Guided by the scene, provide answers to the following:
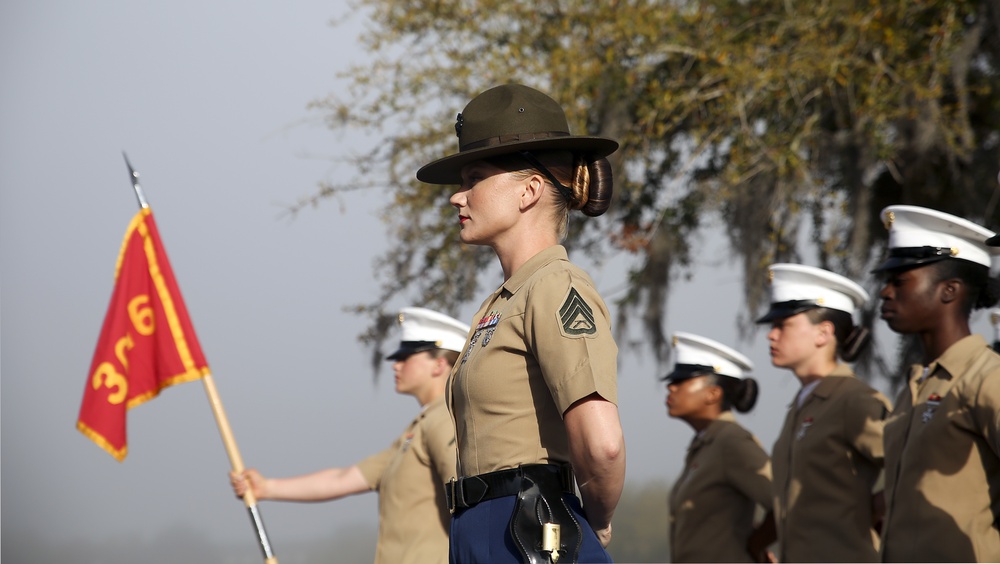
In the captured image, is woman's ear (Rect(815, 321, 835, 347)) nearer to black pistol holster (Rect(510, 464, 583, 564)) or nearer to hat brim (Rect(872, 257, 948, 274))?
hat brim (Rect(872, 257, 948, 274))

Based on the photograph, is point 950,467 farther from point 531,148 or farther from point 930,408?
point 531,148

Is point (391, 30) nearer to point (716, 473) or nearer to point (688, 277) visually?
point (688, 277)

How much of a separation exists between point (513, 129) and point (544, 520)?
2.41 ft

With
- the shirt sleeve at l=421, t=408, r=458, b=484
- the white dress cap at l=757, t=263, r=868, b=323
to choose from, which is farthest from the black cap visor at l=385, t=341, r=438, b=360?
the white dress cap at l=757, t=263, r=868, b=323

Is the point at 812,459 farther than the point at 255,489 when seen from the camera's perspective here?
Yes

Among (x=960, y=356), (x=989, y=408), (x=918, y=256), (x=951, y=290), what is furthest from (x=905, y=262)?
(x=989, y=408)

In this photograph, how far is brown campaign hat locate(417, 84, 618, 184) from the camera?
2.23 m

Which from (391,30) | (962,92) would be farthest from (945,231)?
(391,30)

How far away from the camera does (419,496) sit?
424cm

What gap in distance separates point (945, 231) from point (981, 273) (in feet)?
0.57

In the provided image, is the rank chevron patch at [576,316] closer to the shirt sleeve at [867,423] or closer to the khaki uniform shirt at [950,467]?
the khaki uniform shirt at [950,467]

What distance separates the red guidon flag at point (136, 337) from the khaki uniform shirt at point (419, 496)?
0.87m

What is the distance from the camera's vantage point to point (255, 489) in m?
4.14

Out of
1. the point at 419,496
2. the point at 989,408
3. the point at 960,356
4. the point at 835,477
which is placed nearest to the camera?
the point at 989,408
